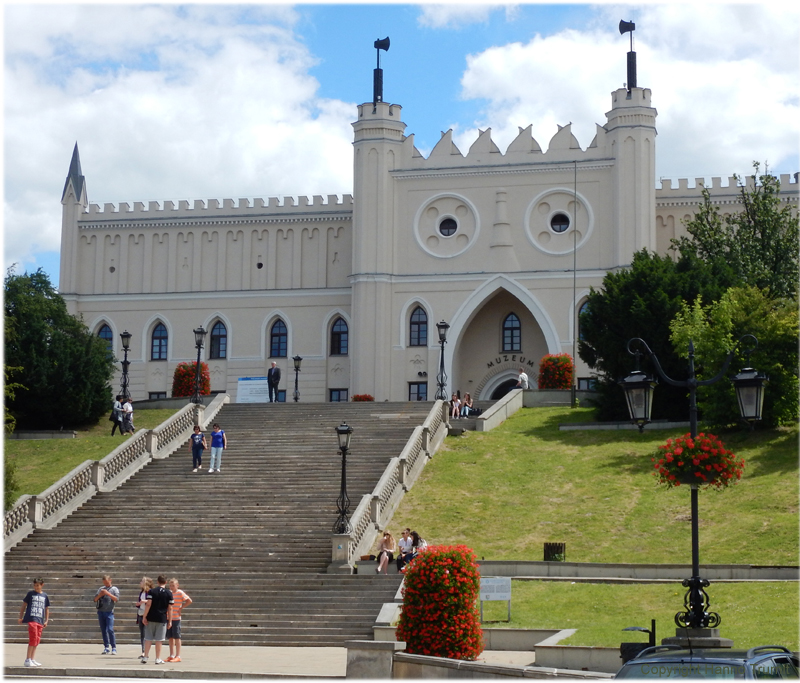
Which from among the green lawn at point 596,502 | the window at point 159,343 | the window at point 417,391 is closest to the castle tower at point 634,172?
the window at point 417,391

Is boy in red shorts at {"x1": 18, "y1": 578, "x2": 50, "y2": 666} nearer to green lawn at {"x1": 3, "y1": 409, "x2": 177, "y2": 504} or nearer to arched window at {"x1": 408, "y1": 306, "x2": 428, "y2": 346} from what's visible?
green lawn at {"x1": 3, "y1": 409, "x2": 177, "y2": 504}

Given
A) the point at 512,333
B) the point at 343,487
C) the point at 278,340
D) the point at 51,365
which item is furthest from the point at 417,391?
the point at 343,487

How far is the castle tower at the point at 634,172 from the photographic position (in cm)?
4706

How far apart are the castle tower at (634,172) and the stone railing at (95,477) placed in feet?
60.0

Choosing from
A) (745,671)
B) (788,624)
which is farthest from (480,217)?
(745,671)

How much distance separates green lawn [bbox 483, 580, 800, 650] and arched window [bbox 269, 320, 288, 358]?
29532 millimetres

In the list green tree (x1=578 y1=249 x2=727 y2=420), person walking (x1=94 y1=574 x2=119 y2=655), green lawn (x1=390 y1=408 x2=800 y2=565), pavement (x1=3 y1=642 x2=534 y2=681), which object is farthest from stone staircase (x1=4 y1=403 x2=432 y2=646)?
green tree (x1=578 y1=249 x2=727 y2=420)

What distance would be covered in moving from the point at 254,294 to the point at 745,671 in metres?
→ 42.9

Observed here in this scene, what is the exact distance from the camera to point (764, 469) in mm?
30719

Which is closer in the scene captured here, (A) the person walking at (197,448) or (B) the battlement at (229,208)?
(A) the person walking at (197,448)

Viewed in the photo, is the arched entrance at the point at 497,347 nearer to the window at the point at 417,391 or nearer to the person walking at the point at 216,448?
the window at the point at 417,391

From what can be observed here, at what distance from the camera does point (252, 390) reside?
49.6 m

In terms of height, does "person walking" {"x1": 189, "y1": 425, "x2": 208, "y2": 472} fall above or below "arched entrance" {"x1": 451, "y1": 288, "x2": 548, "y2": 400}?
below

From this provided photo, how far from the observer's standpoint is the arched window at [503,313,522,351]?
162 ft
